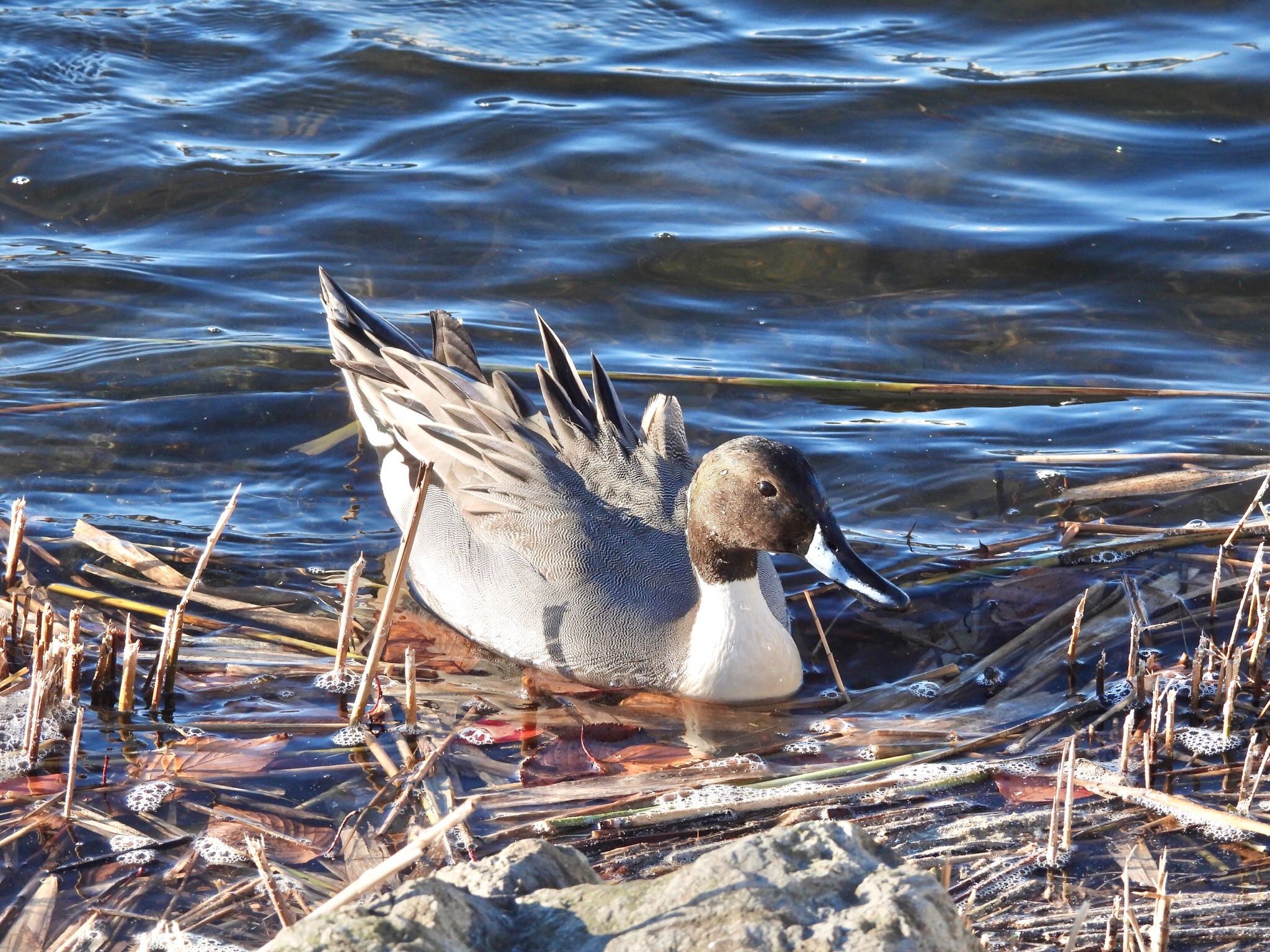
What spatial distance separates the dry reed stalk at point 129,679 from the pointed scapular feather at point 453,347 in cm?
165

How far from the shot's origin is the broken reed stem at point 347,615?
12.2 ft

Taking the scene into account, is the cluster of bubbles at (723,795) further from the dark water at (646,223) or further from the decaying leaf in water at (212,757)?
the dark water at (646,223)

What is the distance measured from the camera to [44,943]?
2.96 meters

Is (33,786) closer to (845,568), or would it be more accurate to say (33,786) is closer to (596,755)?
(596,755)

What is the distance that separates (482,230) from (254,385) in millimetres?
1751

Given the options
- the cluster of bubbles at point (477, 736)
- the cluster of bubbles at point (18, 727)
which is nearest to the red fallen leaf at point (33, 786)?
the cluster of bubbles at point (18, 727)

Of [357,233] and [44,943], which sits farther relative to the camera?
[357,233]

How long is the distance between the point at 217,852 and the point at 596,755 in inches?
43.4

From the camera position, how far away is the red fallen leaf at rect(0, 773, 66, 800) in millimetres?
3441

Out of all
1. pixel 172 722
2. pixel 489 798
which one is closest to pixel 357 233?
pixel 172 722

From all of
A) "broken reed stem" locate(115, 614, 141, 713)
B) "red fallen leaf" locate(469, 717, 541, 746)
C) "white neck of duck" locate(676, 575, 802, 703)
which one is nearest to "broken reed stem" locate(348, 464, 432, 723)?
"red fallen leaf" locate(469, 717, 541, 746)

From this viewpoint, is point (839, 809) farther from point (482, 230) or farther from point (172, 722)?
point (482, 230)

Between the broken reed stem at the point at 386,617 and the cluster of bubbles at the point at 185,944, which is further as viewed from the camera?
the broken reed stem at the point at 386,617

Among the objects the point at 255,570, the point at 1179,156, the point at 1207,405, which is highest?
the point at 1179,156
